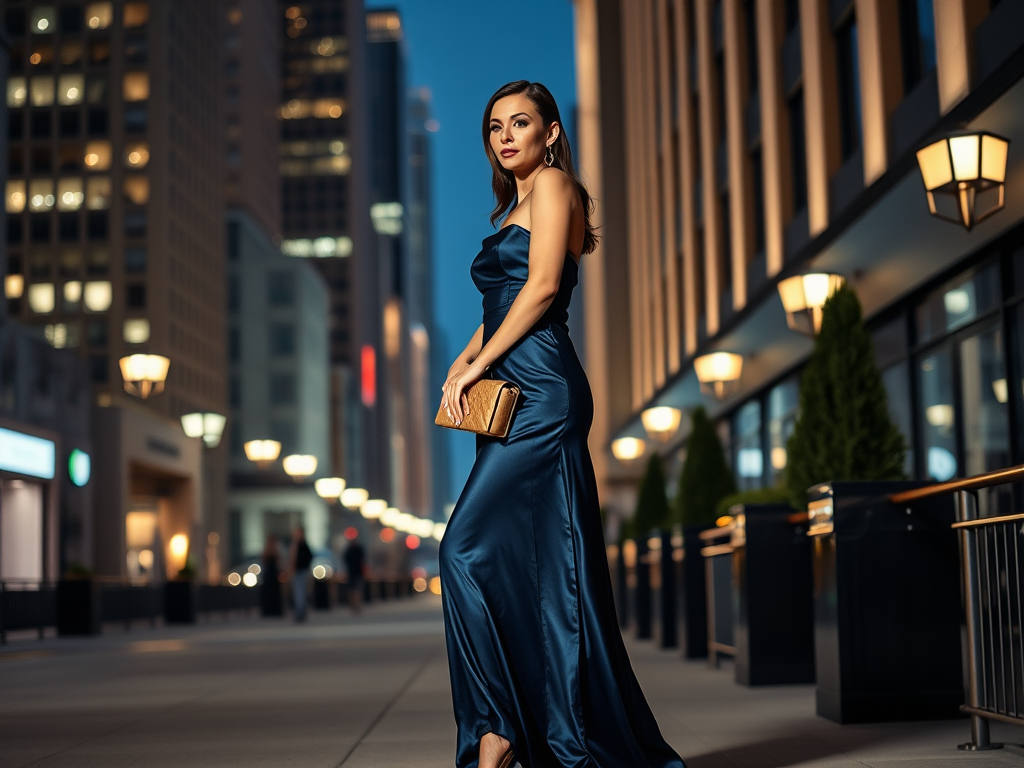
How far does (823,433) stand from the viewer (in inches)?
349

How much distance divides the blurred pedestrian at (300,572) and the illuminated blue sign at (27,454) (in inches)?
230

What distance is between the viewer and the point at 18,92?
6944 cm

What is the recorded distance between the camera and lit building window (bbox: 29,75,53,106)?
68.9 metres

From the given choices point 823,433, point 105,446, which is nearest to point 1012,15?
point 823,433

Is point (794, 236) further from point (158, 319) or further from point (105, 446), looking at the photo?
point (158, 319)

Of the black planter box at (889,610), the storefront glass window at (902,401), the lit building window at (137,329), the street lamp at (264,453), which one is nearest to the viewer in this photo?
the black planter box at (889,610)

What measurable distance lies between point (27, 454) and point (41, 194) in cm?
4610

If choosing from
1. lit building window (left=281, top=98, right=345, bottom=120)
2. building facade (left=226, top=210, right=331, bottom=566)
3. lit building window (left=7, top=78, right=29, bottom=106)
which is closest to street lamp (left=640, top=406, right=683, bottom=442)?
lit building window (left=7, top=78, right=29, bottom=106)

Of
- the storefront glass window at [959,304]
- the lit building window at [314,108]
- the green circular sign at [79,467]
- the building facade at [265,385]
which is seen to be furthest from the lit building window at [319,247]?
the storefront glass window at [959,304]

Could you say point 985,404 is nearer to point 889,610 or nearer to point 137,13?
point 889,610

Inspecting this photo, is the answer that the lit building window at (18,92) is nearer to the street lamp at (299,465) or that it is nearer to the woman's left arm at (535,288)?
the street lamp at (299,465)

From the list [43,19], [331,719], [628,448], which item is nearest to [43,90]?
[43,19]

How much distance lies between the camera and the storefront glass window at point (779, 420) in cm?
2169

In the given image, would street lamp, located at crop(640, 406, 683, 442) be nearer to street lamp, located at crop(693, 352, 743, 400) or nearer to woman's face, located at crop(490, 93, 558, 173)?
street lamp, located at crop(693, 352, 743, 400)
